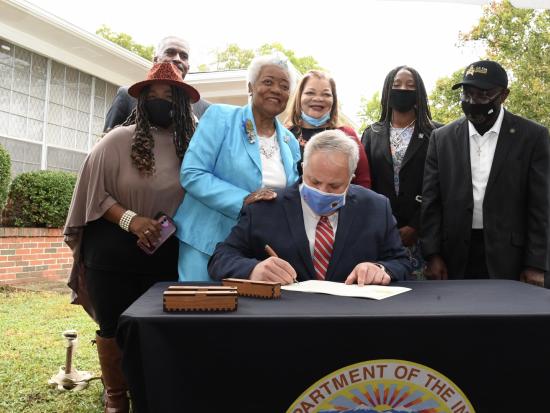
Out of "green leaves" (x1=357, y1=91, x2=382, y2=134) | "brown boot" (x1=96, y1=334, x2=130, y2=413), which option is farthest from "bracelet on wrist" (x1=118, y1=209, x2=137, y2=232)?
"green leaves" (x1=357, y1=91, x2=382, y2=134)

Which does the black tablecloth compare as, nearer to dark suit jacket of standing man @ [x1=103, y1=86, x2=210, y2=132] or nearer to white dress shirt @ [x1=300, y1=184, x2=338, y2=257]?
white dress shirt @ [x1=300, y1=184, x2=338, y2=257]

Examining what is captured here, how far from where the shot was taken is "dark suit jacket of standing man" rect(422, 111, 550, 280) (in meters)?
2.95

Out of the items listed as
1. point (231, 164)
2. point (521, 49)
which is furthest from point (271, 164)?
point (521, 49)

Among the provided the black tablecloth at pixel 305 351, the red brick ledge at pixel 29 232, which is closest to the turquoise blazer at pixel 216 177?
the black tablecloth at pixel 305 351

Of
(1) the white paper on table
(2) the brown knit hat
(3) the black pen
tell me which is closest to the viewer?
(1) the white paper on table

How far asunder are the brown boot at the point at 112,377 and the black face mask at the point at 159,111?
1.09 meters

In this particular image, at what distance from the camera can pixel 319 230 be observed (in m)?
2.47

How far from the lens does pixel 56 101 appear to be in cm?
1003

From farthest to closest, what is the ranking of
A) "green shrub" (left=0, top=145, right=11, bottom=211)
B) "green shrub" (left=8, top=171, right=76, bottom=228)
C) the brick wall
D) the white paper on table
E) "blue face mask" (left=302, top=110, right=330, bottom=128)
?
"green shrub" (left=8, top=171, right=76, bottom=228) < the brick wall < "green shrub" (left=0, top=145, right=11, bottom=211) < "blue face mask" (left=302, top=110, right=330, bottom=128) < the white paper on table

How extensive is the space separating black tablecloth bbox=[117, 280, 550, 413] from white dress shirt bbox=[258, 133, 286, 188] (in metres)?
1.10

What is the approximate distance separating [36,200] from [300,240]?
22.5 ft

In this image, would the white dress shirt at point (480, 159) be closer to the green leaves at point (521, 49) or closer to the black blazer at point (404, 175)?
the black blazer at point (404, 175)

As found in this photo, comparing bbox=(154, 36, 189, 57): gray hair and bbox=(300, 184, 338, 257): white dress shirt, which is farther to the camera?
bbox=(154, 36, 189, 57): gray hair

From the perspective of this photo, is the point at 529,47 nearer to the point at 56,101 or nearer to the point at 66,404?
the point at 56,101
